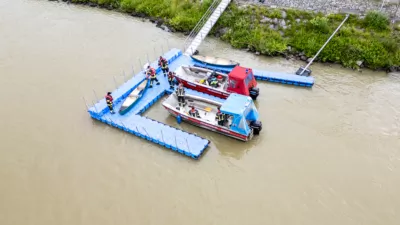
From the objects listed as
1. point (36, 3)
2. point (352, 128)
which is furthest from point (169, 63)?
point (36, 3)

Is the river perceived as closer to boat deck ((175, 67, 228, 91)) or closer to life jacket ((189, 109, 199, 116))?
life jacket ((189, 109, 199, 116))

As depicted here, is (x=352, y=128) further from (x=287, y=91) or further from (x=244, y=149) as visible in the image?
(x=244, y=149)

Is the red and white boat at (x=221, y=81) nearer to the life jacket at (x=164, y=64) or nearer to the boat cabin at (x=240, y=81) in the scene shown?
the boat cabin at (x=240, y=81)

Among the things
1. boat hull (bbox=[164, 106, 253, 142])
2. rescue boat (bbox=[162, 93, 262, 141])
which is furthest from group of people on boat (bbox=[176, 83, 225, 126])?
boat hull (bbox=[164, 106, 253, 142])

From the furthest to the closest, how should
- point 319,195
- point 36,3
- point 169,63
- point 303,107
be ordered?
1. point 36,3
2. point 169,63
3. point 303,107
4. point 319,195

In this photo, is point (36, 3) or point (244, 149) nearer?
point (244, 149)

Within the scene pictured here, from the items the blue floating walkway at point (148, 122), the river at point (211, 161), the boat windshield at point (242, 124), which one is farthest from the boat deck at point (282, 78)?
the boat windshield at point (242, 124)
